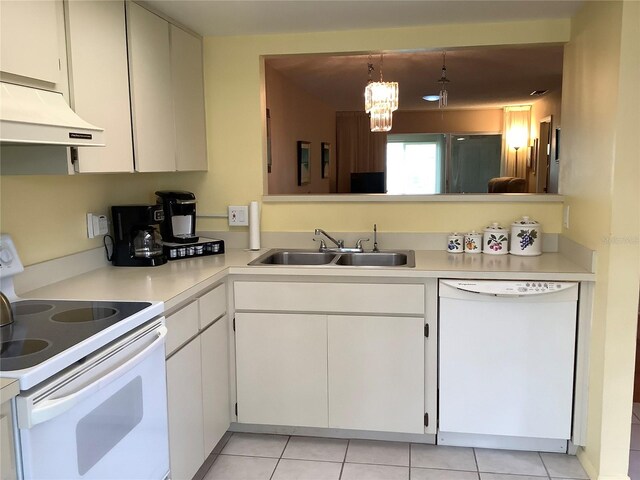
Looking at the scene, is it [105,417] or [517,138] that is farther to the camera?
[517,138]

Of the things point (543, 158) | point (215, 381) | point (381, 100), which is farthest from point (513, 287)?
point (543, 158)

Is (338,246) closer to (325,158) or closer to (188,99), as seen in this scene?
(188,99)

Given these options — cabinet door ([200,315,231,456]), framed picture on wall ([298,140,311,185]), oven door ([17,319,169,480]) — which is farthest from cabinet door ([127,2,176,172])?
framed picture on wall ([298,140,311,185])

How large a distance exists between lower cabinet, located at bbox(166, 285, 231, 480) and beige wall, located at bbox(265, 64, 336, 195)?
1.77 meters

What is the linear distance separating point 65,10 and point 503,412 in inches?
94.2

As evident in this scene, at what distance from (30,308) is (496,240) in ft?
7.01

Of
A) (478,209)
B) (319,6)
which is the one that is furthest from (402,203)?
(319,6)

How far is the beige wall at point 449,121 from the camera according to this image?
8602 mm

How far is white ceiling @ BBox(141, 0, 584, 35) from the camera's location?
8.03ft

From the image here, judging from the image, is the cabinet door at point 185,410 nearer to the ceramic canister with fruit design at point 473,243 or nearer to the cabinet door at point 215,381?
the cabinet door at point 215,381

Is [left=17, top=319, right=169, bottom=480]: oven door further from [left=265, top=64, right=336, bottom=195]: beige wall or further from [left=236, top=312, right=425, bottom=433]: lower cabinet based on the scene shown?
[left=265, top=64, right=336, bottom=195]: beige wall

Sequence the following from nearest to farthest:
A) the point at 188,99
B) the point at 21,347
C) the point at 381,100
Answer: the point at 21,347, the point at 188,99, the point at 381,100

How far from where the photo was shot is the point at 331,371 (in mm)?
2557

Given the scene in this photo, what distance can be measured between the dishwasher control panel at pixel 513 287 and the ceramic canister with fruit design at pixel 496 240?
478 millimetres
